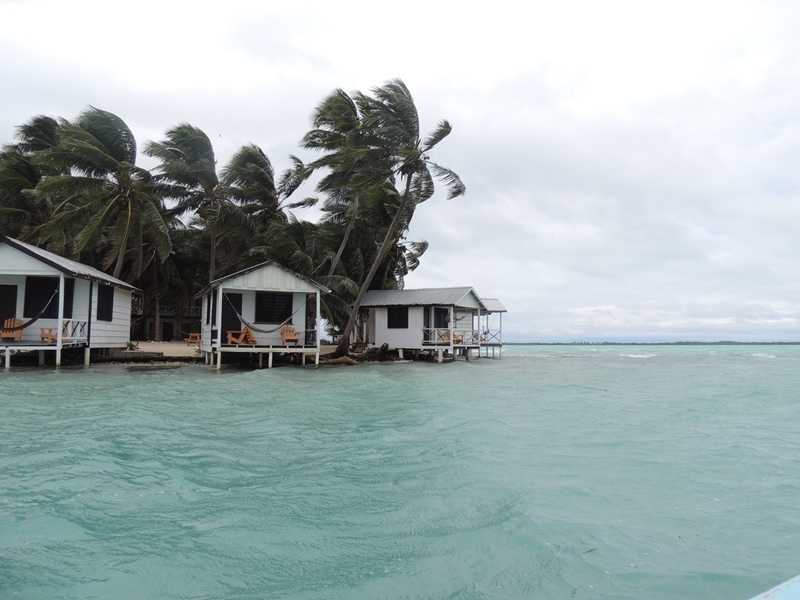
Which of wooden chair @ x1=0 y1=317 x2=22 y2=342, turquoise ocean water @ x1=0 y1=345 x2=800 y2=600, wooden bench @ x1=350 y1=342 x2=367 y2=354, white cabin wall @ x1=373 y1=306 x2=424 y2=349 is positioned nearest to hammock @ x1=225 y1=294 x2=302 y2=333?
wooden chair @ x1=0 y1=317 x2=22 y2=342

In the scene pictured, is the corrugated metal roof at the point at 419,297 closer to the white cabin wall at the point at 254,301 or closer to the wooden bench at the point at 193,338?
the white cabin wall at the point at 254,301

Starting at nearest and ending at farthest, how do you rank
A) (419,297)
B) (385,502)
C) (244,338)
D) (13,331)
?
(385,502) < (13,331) < (244,338) < (419,297)

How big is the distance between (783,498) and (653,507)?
67.1 inches

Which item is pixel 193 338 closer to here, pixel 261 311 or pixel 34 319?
pixel 261 311

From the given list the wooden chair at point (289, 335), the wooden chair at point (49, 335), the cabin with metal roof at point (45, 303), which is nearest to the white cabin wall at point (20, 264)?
the cabin with metal roof at point (45, 303)

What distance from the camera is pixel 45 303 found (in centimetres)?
1750

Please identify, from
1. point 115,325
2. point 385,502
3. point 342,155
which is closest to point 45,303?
point 115,325

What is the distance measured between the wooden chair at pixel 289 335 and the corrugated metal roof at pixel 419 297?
7429 mm

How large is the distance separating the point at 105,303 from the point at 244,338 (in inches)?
197

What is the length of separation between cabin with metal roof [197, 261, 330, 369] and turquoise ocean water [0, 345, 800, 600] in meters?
8.94

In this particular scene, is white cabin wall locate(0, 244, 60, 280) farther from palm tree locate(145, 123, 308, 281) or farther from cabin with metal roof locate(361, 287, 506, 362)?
cabin with metal roof locate(361, 287, 506, 362)

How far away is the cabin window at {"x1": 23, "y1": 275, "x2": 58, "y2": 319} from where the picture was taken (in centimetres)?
1738

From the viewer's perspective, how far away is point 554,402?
521 inches

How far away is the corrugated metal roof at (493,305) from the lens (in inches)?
1332
